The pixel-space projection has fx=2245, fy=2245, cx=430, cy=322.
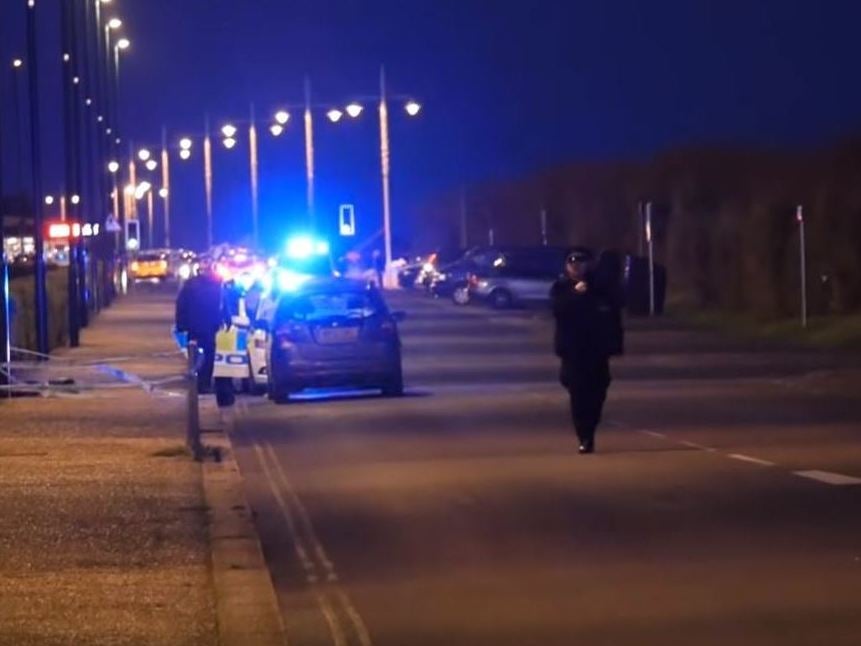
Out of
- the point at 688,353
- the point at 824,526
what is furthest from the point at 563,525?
the point at 688,353

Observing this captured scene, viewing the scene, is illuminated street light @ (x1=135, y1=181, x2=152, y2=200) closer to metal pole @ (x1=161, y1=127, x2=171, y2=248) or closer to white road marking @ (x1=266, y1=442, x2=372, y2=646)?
metal pole @ (x1=161, y1=127, x2=171, y2=248)

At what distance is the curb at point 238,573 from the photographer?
11.3 meters

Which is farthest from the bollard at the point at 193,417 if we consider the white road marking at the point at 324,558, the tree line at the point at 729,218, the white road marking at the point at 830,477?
the tree line at the point at 729,218

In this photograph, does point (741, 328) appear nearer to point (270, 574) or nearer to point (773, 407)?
point (773, 407)

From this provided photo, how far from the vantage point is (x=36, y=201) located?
135 ft

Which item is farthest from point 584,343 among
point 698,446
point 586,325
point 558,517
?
point 558,517

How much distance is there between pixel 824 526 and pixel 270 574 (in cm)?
374

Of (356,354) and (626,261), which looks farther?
(626,261)

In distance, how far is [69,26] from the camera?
5081cm

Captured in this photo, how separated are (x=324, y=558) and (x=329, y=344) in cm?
1519

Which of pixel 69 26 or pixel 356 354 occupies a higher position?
pixel 69 26

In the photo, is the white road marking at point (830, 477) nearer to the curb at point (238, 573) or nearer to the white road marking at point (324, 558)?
the white road marking at point (324, 558)

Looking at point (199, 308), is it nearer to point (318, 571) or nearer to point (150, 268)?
point (318, 571)

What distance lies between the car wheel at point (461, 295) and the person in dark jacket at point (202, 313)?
40.3m
